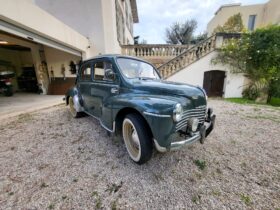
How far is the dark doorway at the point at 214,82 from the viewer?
7879 mm

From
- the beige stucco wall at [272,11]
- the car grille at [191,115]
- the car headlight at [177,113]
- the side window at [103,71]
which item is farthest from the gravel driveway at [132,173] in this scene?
the beige stucco wall at [272,11]

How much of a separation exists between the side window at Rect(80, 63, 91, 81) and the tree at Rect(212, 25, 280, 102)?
681 centimetres

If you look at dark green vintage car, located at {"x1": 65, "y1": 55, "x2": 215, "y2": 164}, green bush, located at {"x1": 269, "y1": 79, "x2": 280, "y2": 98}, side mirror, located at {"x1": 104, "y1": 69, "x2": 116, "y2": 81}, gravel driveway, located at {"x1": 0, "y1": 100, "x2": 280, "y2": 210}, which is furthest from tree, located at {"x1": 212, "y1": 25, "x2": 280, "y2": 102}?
side mirror, located at {"x1": 104, "y1": 69, "x2": 116, "y2": 81}

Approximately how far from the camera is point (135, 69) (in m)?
2.95

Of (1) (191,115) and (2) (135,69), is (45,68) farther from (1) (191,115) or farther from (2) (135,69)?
(1) (191,115)

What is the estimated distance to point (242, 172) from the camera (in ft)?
6.91

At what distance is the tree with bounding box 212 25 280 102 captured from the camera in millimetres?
6688

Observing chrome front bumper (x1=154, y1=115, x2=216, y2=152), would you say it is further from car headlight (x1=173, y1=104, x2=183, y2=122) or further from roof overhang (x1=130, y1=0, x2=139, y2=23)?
roof overhang (x1=130, y1=0, x2=139, y2=23)

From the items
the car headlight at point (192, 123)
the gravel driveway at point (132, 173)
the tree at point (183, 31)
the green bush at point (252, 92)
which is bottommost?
the gravel driveway at point (132, 173)

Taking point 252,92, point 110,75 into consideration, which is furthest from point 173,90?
point 252,92

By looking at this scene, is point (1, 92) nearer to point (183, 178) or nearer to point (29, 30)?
point (29, 30)

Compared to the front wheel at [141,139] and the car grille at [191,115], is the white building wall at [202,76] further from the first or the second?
the front wheel at [141,139]

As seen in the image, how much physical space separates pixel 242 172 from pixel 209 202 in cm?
87

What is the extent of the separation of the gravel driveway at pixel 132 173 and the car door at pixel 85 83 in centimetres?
81
